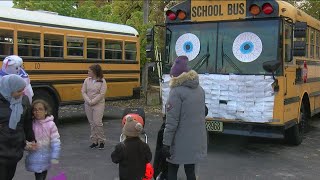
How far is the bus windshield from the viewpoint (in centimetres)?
748

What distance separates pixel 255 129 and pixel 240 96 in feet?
2.02

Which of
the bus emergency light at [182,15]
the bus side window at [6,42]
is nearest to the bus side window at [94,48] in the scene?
the bus side window at [6,42]

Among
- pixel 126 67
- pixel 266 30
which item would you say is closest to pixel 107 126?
pixel 126 67

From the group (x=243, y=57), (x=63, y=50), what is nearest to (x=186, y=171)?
(x=243, y=57)

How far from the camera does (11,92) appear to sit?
4.10 metres

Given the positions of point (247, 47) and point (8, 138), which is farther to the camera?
point (247, 47)

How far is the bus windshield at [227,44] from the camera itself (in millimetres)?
7477

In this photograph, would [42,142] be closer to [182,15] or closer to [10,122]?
[10,122]

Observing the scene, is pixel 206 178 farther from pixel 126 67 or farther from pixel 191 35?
pixel 126 67

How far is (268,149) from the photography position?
8.60 m

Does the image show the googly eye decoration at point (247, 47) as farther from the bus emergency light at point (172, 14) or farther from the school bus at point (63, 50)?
the school bus at point (63, 50)

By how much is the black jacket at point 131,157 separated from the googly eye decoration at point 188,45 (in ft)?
13.0

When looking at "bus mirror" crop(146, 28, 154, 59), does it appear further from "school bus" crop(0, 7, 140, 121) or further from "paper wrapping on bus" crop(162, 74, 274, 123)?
"school bus" crop(0, 7, 140, 121)

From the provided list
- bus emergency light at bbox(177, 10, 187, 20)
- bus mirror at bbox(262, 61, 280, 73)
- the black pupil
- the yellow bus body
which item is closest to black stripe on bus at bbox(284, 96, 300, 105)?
the yellow bus body
